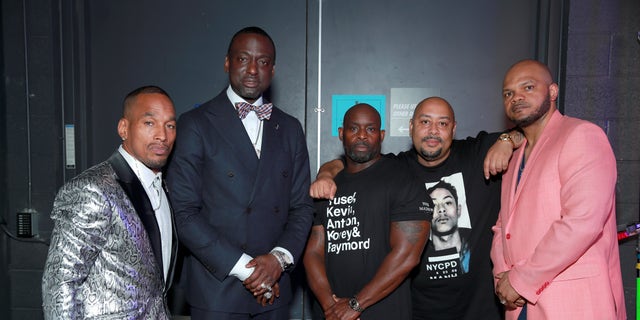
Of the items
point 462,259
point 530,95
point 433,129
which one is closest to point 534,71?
point 530,95

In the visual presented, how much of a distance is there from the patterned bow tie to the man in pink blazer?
125cm

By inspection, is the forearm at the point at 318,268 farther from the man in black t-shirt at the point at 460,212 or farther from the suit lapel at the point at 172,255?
the suit lapel at the point at 172,255

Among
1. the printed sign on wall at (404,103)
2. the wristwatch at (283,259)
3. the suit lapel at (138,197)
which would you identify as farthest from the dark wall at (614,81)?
the suit lapel at (138,197)

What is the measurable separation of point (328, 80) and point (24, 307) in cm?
309

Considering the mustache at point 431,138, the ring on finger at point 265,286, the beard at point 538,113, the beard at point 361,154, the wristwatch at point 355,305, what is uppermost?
the beard at point 538,113

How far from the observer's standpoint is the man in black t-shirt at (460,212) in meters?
2.63

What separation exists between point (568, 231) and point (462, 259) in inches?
26.5

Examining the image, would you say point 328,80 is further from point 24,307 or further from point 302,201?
point 24,307

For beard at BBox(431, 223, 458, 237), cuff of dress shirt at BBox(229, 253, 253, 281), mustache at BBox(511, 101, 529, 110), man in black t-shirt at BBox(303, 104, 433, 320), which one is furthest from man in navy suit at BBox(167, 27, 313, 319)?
mustache at BBox(511, 101, 529, 110)

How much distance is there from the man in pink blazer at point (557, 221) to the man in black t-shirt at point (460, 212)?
233mm

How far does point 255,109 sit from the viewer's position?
2.58 metres

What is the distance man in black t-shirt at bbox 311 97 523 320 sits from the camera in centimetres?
263

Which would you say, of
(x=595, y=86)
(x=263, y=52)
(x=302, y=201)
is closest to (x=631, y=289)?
(x=595, y=86)

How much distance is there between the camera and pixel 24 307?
393 centimetres
